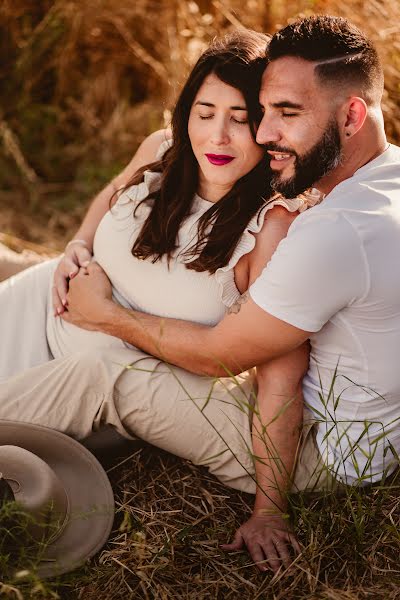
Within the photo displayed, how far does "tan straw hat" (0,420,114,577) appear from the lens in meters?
2.43

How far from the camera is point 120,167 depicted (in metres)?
5.52

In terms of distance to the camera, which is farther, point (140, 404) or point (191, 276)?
point (191, 276)

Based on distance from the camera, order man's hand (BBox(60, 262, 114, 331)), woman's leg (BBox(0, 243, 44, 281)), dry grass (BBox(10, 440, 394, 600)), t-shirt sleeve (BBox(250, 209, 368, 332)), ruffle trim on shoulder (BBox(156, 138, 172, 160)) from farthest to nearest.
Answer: woman's leg (BBox(0, 243, 44, 281))
ruffle trim on shoulder (BBox(156, 138, 172, 160))
man's hand (BBox(60, 262, 114, 331))
dry grass (BBox(10, 440, 394, 600))
t-shirt sleeve (BBox(250, 209, 368, 332))

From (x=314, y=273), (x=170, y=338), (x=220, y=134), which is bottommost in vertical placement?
(x=170, y=338)

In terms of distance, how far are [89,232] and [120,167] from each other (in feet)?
7.07

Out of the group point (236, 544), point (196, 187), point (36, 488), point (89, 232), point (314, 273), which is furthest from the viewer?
point (89, 232)

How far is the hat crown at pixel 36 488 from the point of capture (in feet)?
7.96

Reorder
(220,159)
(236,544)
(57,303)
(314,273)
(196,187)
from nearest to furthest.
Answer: (314,273) < (236,544) < (220,159) < (196,187) < (57,303)

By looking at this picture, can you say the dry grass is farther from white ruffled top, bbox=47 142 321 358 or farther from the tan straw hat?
white ruffled top, bbox=47 142 321 358

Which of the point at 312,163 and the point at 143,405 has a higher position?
the point at 312,163

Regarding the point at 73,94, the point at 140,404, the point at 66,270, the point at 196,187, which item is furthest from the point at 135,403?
the point at 73,94

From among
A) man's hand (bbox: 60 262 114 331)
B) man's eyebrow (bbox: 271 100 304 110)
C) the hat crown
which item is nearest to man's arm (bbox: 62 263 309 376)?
man's hand (bbox: 60 262 114 331)

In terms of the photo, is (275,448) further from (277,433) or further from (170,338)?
(170,338)

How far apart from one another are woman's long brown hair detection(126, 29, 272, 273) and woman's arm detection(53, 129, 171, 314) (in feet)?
0.76
